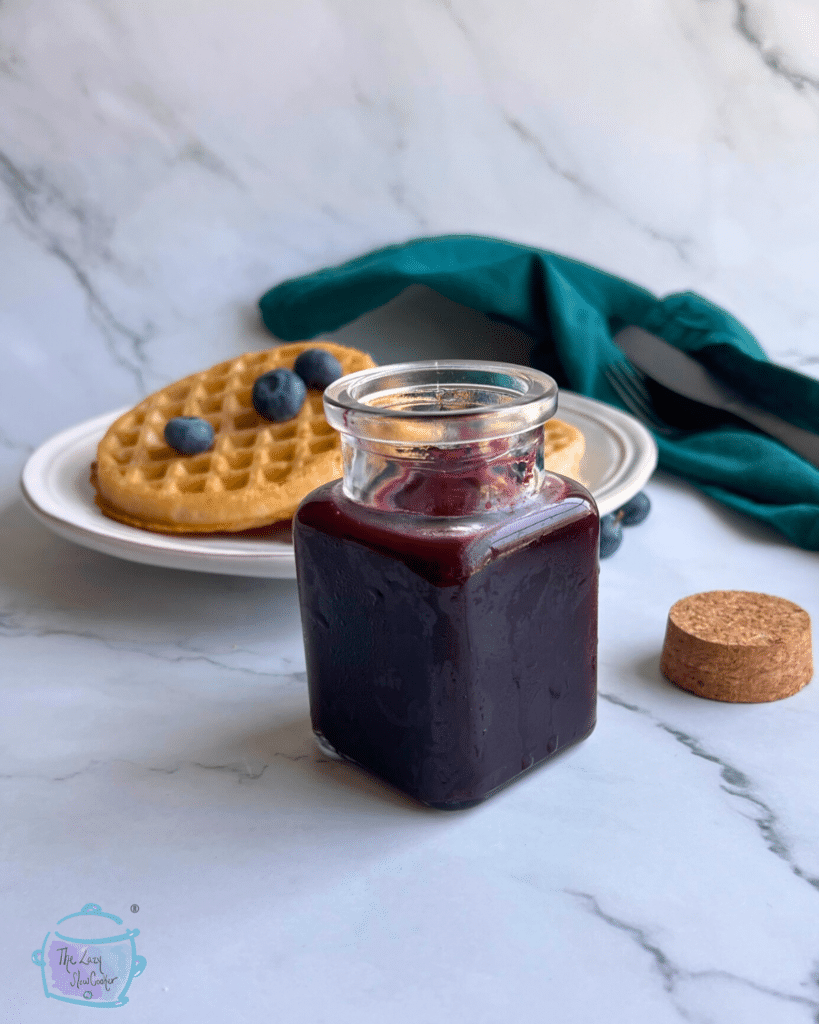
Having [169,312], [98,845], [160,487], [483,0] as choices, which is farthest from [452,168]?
[98,845]

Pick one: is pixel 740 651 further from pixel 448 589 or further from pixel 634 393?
pixel 634 393

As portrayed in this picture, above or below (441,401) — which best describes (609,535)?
below

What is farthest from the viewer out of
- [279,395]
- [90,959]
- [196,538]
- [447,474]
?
[279,395]

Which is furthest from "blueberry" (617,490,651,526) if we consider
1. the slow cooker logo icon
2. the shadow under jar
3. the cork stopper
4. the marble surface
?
the slow cooker logo icon

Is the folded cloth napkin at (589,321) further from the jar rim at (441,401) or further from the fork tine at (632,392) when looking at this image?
the jar rim at (441,401)

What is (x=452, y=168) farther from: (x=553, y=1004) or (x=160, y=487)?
(x=553, y=1004)

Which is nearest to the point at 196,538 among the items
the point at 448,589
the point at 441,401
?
the point at 441,401
